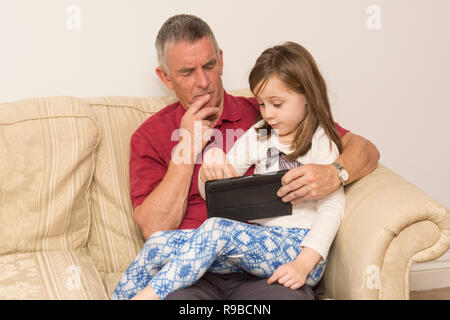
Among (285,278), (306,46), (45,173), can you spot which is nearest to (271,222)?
(285,278)

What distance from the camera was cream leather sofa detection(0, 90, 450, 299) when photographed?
1401mm

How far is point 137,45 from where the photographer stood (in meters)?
2.10

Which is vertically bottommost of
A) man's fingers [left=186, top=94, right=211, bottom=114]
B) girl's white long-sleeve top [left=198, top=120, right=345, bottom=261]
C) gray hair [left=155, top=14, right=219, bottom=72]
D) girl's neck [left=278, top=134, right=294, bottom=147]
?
girl's white long-sleeve top [left=198, top=120, right=345, bottom=261]

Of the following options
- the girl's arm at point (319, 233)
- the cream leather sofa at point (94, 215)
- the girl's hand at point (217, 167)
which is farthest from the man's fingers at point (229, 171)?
the cream leather sofa at point (94, 215)

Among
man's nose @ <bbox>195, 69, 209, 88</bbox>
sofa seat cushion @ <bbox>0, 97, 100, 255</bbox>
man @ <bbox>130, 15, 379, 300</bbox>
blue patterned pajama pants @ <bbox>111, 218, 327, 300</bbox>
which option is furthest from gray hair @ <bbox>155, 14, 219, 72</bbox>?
blue patterned pajama pants @ <bbox>111, 218, 327, 300</bbox>

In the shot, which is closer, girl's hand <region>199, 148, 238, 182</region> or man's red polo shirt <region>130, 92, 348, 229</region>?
girl's hand <region>199, 148, 238, 182</region>

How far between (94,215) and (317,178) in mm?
873

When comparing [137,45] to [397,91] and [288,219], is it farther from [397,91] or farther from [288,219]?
[397,91]

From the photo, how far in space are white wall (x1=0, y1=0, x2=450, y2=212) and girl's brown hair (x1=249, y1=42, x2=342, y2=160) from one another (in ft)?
2.00

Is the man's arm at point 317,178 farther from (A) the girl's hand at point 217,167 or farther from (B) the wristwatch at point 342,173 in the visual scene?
(A) the girl's hand at point 217,167

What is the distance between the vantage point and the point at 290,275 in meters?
1.41

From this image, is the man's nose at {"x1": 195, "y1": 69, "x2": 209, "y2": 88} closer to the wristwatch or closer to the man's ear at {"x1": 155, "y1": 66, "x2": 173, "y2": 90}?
the man's ear at {"x1": 155, "y1": 66, "x2": 173, "y2": 90}

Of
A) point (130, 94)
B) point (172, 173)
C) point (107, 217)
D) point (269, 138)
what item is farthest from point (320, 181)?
point (130, 94)

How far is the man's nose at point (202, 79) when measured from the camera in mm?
1765
